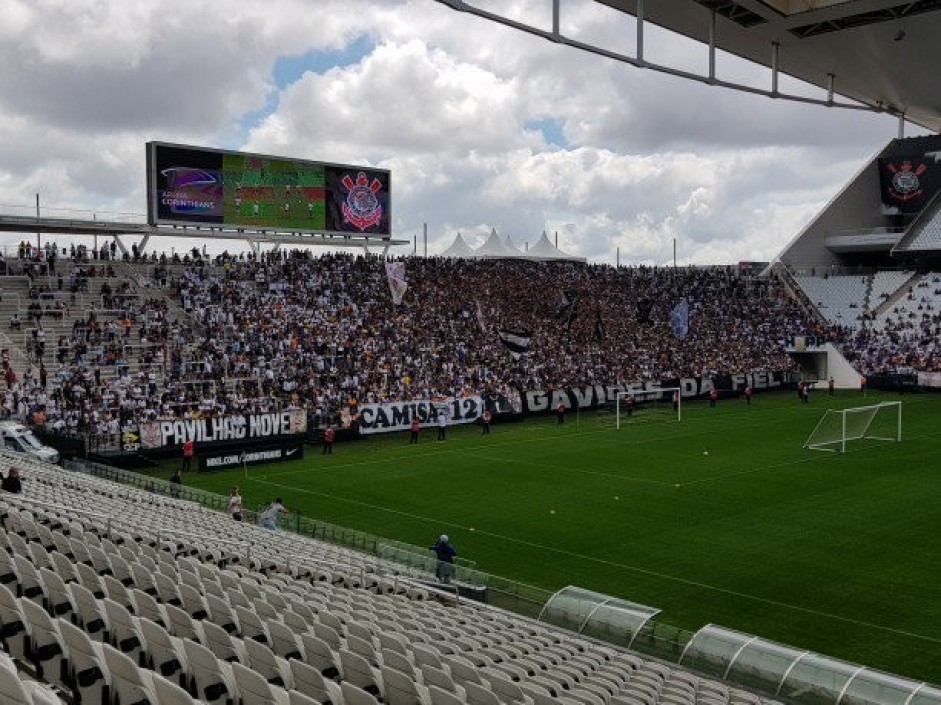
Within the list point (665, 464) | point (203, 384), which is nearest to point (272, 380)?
point (203, 384)

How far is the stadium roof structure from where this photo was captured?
1333 centimetres

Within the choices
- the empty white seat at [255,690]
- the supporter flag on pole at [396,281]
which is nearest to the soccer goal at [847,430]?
the supporter flag on pole at [396,281]

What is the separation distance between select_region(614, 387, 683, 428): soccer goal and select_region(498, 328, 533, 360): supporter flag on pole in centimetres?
563

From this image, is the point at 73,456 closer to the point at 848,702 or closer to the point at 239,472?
the point at 239,472

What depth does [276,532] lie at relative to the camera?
771 inches

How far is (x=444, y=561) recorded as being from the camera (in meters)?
17.2

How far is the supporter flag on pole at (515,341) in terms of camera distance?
50125 millimetres

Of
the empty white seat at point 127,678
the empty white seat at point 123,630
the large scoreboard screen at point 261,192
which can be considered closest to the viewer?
the empty white seat at point 127,678

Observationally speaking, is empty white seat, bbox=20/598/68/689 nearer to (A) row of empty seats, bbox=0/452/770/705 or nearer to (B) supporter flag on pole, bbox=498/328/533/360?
(A) row of empty seats, bbox=0/452/770/705

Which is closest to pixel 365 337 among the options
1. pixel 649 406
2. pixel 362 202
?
pixel 362 202

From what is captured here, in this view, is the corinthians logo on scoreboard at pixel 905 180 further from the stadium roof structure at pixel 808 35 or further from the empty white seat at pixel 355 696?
the empty white seat at pixel 355 696

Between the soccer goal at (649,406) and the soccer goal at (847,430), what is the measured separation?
7.22 m

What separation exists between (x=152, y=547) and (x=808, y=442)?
28932 mm

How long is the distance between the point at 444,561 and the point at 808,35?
1084cm
